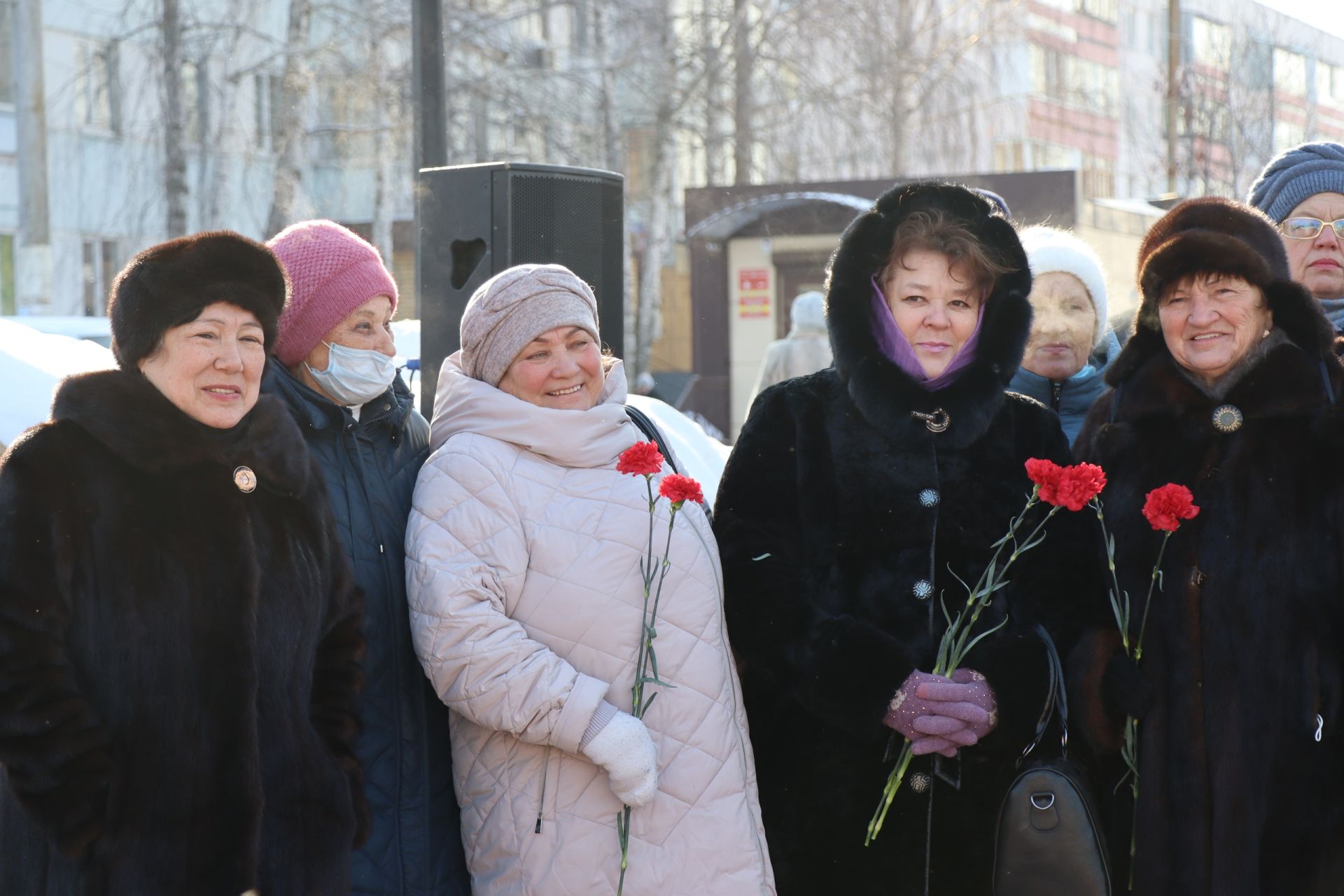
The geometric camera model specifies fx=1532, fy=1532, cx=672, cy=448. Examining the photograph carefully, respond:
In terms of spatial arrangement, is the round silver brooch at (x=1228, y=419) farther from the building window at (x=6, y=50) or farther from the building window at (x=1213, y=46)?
the building window at (x=1213, y=46)

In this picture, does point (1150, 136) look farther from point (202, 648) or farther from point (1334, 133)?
point (202, 648)

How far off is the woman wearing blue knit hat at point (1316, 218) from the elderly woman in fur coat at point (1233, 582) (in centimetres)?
76

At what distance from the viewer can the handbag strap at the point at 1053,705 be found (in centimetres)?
322

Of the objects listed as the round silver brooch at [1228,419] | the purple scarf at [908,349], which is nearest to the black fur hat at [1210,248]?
the round silver brooch at [1228,419]

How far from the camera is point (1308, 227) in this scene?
13.4 ft

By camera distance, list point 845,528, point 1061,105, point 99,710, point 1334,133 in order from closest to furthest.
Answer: point 99,710, point 845,528, point 1061,105, point 1334,133

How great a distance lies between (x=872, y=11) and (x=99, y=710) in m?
21.1

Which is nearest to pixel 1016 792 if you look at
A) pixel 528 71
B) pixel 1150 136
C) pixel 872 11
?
pixel 528 71

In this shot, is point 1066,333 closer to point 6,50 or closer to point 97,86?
point 97,86

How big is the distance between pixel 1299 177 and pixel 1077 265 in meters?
0.70

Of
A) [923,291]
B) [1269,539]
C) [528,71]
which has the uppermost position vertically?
[528,71]

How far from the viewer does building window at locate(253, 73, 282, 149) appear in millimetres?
20438

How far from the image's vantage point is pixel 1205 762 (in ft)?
10.6

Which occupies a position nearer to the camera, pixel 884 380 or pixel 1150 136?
pixel 884 380
